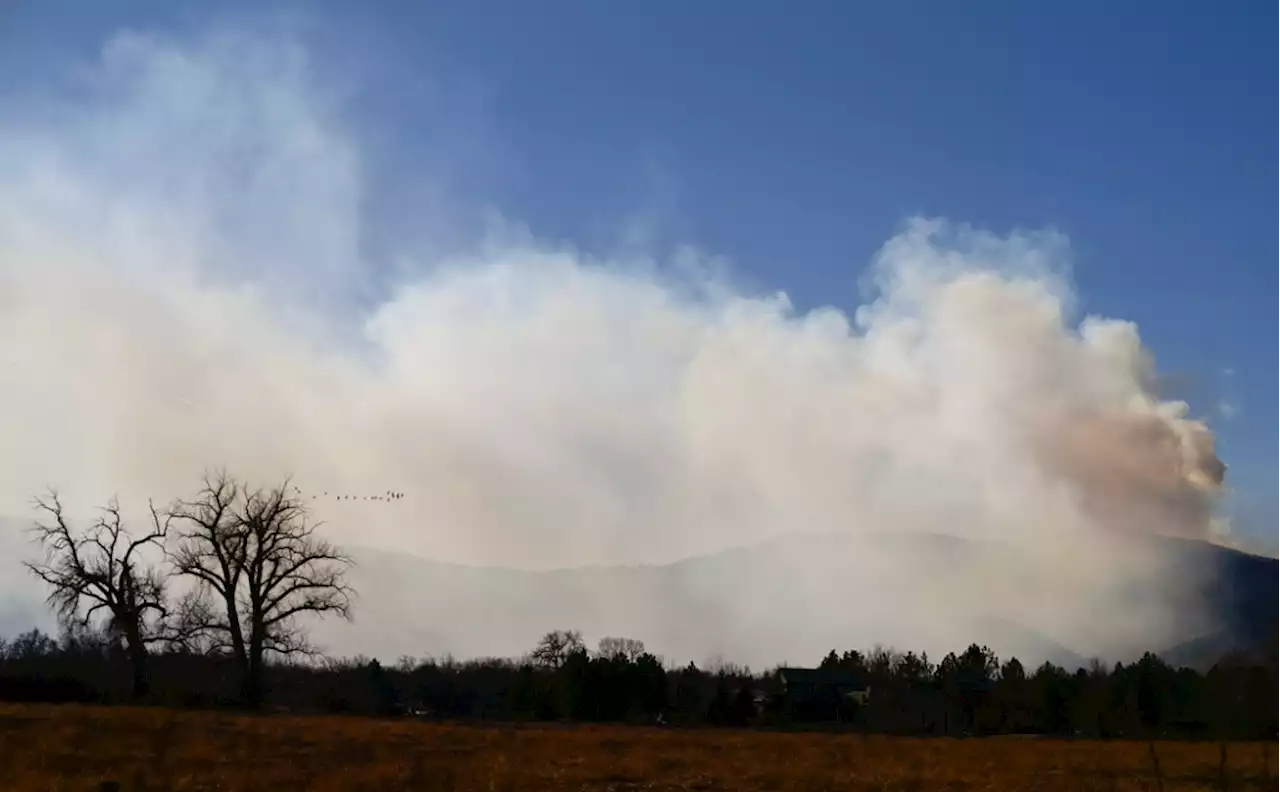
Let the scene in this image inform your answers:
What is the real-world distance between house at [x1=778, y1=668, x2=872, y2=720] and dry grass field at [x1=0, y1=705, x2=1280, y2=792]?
3071cm

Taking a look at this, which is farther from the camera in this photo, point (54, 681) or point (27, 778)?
point (54, 681)

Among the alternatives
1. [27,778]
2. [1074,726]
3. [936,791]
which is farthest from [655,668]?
[27,778]

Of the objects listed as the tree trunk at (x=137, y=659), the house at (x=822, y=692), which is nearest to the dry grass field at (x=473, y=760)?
the tree trunk at (x=137, y=659)

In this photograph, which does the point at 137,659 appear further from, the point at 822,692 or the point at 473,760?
the point at 822,692

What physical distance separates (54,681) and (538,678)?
24.7 meters

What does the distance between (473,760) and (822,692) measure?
57.3 meters

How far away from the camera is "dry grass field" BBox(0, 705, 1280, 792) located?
1861 centimetres

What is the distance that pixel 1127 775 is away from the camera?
78.4 feet

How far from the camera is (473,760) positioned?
22.9 meters

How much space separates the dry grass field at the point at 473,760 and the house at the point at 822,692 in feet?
101

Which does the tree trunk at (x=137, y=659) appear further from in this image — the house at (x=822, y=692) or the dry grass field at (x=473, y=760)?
→ the house at (x=822, y=692)

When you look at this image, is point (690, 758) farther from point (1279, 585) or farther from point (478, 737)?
point (1279, 585)

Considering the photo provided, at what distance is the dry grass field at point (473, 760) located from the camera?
18609 mm

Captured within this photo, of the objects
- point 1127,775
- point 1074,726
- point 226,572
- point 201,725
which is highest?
point 226,572
